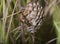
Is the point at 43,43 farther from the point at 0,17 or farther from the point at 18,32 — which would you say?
the point at 0,17

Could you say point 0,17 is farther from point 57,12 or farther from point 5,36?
point 57,12

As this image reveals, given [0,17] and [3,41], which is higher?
[0,17]

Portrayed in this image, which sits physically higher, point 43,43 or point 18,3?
point 18,3

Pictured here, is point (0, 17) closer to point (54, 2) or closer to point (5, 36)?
point (5, 36)

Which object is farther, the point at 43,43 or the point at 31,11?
the point at 43,43

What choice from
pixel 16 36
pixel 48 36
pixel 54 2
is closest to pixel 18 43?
pixel 16 36

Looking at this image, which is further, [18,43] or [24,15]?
[18,43]

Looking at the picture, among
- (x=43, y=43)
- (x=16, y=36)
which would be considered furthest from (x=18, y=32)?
(x=43, y=43)
